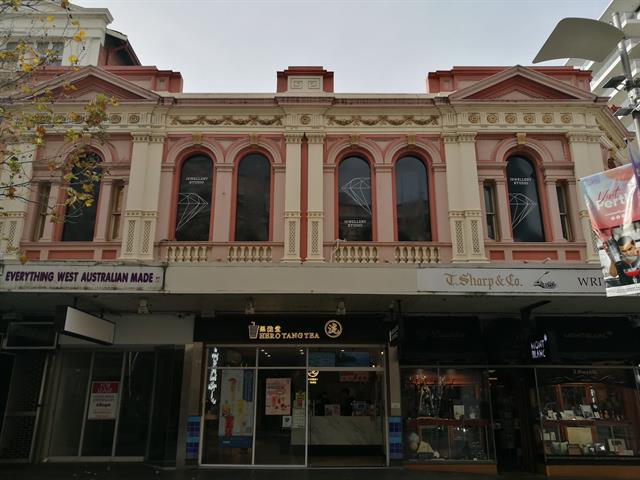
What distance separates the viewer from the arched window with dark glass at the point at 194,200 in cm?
1264

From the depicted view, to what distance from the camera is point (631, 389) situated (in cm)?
1219

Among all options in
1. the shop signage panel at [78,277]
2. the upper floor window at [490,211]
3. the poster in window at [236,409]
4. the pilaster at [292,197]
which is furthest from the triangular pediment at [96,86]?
the upper floor window at [490,211]

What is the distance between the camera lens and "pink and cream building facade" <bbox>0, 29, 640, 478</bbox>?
39.2ft

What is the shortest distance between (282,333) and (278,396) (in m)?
1.48

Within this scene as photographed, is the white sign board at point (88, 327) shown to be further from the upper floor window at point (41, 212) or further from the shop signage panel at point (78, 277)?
the upper floor window at point (41, 212)

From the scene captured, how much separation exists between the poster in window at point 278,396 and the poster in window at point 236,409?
41cm

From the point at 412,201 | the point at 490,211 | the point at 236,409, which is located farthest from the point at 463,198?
the point at 236,409

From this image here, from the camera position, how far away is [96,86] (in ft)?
44.1

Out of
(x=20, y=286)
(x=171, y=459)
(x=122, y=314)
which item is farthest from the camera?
(x=122, y=314)

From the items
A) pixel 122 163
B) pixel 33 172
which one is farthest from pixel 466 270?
Answer: pixel 33 172

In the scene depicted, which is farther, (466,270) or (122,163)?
(122,163)

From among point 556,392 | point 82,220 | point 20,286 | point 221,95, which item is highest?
point 221,95

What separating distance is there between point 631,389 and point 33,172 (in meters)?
15.2

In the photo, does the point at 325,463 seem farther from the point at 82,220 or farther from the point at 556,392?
the point at 82,220
